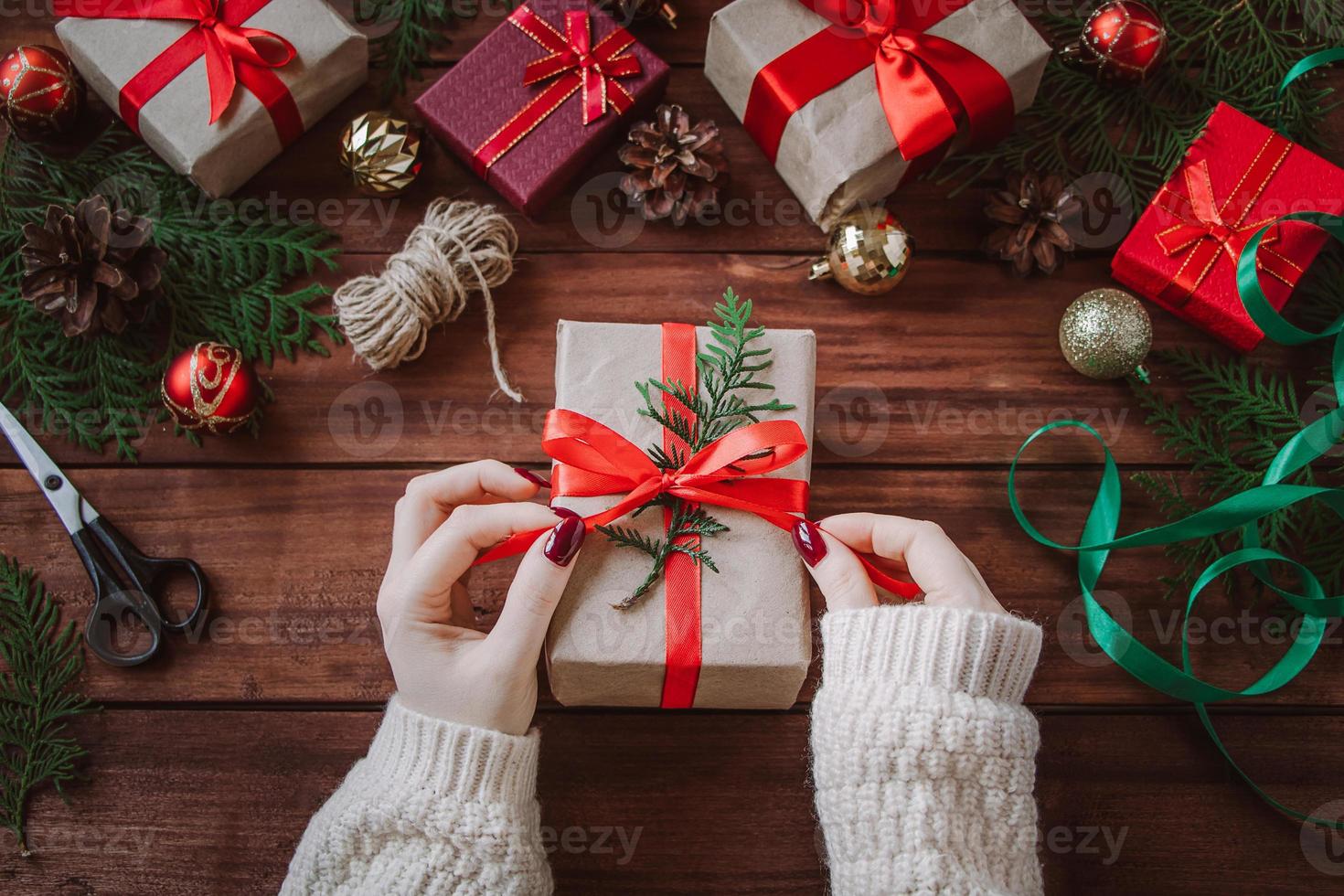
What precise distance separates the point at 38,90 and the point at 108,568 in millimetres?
638

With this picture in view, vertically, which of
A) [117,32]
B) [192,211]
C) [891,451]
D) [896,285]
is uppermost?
[117,32]

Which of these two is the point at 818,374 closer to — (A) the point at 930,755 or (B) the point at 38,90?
(A) the point at 930,755

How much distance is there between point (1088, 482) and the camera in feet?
4.19

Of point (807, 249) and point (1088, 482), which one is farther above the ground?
point (807, 249)

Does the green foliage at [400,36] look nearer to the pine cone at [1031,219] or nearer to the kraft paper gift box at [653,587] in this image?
the kraft paper gift box at [653,587]

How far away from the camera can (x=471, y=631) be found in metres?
1.01

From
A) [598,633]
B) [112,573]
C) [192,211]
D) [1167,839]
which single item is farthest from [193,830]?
[1167,839]

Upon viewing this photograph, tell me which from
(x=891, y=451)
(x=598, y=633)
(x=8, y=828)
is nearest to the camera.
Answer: (x=598, y=633)

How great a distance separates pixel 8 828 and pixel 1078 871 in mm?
1362

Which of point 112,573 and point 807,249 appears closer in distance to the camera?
point 112,573

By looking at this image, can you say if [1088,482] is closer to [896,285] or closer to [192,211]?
[896,285]

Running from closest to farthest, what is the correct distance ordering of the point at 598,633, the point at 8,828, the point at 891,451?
the point at 598,633
the point at 8,828
the point at 891,451

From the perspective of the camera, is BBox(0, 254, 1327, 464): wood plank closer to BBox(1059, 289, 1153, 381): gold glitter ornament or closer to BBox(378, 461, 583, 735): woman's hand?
BBox(1059, 289, 1153, 381): gold glitter ornament

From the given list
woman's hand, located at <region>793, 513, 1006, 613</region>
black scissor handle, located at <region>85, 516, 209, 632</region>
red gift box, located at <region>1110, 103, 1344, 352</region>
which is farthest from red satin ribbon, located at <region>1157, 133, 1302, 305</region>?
black scissor handle, located at <region>85, 516, 209, 632</region>
